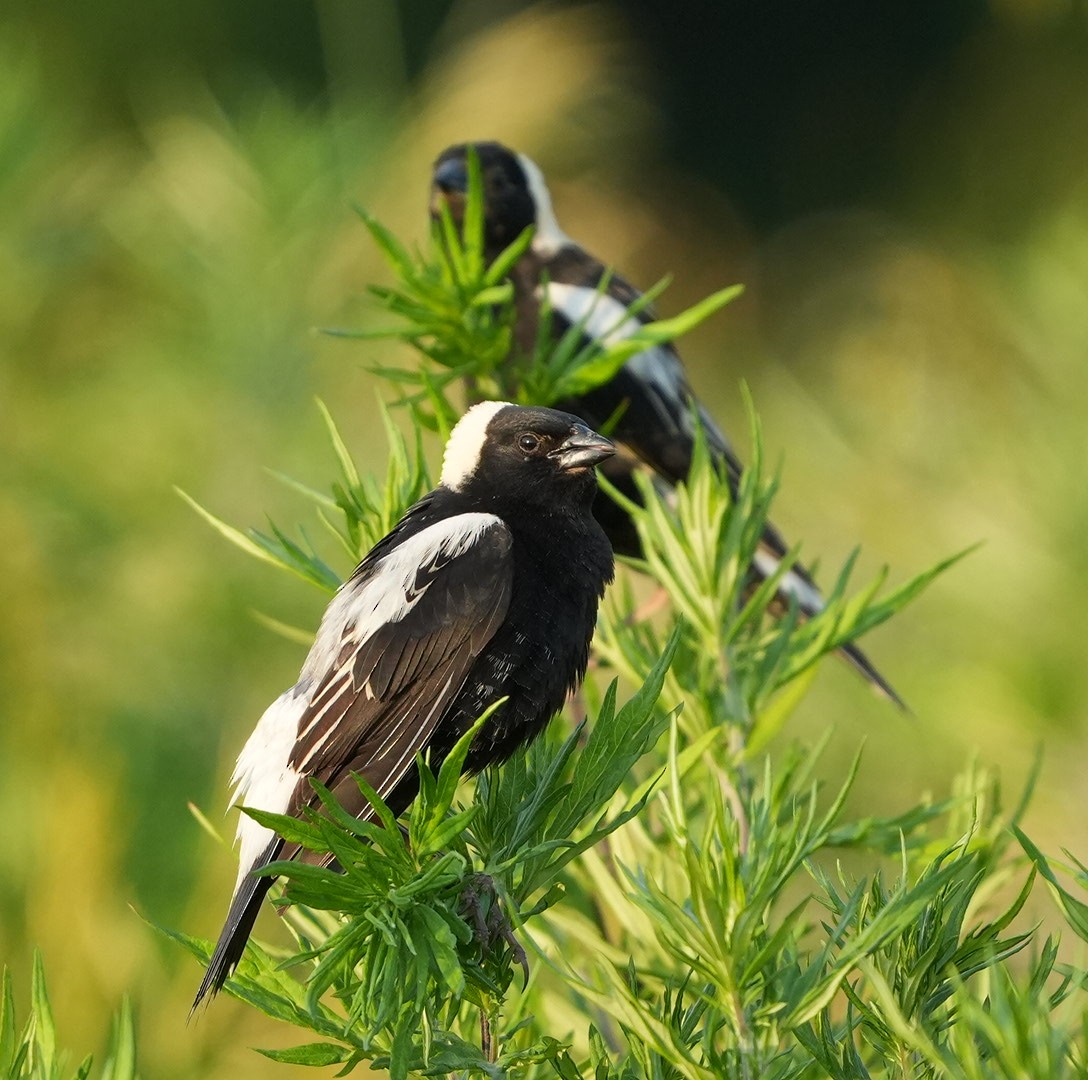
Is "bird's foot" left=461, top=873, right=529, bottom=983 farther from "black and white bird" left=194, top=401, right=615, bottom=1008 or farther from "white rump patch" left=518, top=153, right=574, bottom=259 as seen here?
"white rump patch" left=518, top=153, right=574, bottom=259

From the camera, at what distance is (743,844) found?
0.80m

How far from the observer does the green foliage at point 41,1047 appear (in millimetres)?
629

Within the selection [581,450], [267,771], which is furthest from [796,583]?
[267,771]

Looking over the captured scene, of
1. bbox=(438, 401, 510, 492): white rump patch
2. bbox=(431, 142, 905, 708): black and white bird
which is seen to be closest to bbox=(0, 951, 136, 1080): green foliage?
bbox=(438, 401, 510, 492): white rump patch

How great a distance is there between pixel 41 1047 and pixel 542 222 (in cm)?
152

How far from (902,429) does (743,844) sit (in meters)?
1.95

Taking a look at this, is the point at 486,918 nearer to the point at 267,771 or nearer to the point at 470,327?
the point at 267,771

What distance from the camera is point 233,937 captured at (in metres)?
0.82

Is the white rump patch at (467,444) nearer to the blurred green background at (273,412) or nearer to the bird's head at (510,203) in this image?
the blurred green background at (273,412)

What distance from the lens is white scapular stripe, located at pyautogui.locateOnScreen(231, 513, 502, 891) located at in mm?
1003

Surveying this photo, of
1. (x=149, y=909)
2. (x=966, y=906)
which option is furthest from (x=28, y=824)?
(x=966, y=906)

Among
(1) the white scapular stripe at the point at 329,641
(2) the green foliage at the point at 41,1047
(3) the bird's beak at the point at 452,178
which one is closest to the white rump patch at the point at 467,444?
(1) the white scapular stripe at the point at 329,641

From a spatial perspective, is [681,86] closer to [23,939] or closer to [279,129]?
[279,129]

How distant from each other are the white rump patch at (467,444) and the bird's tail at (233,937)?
383mm
